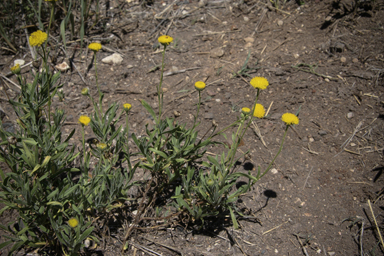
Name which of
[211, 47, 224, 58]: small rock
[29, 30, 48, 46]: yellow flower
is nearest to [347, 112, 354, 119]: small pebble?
[211, 47, 224, 58]: small rock

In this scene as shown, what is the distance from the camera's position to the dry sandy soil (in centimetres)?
216

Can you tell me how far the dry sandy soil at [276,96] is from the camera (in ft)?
7.09

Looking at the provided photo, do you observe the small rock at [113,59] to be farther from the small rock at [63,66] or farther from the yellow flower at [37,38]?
the yellow flower at [37,38]

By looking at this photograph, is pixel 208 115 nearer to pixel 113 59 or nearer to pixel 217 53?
pixel 217 53

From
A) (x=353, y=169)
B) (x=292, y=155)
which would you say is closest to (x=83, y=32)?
(x=292, y=155)

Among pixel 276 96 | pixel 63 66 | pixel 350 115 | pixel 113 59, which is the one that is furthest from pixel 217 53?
pixel 63 66

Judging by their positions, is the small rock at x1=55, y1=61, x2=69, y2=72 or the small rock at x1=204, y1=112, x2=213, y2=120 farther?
the small rock at x1=55, y1=61, x2=69, y2=72

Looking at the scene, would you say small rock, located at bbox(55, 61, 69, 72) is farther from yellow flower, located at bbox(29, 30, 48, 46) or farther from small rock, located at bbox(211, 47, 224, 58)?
small rock, located at bbox(211, 47, 224, 58)

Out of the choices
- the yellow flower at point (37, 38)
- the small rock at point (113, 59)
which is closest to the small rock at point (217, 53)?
the small rock at point (113, 59)

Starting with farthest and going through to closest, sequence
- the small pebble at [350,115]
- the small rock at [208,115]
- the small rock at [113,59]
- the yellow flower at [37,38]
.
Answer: the small rock at [113,59] → the small rock at [208,115] → the small pebble at [350,115] → the yellow flower at [37,38]

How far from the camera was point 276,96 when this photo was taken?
2.94 metres

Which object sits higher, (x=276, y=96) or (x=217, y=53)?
(x=217, y=53)

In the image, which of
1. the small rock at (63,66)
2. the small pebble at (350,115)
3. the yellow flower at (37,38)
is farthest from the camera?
the small rock at (63,66)

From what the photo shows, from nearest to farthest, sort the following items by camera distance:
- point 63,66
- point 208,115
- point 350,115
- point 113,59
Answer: point 350,115, point 208,115, point 63,66, point 113,59
